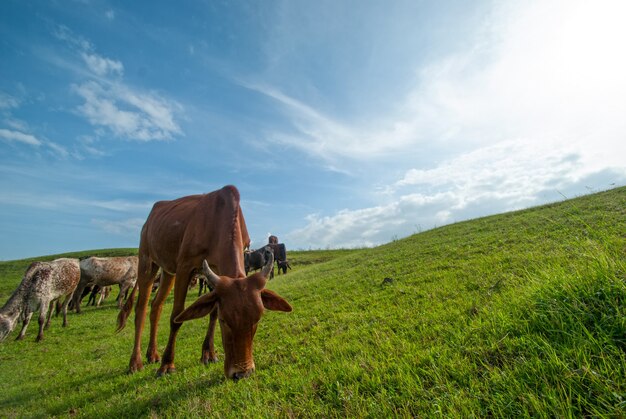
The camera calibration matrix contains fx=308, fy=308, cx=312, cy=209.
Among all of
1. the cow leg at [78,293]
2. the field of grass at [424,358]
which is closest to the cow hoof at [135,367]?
the field of grass at [424,358]

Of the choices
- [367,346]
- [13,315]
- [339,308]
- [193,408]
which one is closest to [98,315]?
[13,315]

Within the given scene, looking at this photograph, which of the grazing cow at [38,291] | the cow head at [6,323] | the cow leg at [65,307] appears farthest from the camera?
the cow leg at [65,307]

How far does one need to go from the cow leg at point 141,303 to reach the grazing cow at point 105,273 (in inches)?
Answer: 517

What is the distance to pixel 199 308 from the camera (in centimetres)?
425

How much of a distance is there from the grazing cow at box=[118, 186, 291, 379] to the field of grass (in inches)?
18.7

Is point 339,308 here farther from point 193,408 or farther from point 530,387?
point 530,387

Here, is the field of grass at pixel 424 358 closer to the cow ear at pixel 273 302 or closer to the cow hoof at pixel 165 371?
the cow hoof at pixel 165 371

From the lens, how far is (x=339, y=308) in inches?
290

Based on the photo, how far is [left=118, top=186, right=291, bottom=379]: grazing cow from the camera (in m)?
3.98

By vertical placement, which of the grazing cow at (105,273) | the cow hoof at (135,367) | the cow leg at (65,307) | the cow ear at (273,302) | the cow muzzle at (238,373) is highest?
the grazing cow at (105,273)

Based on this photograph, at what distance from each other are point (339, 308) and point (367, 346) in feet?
10.6

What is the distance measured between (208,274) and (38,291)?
1352 cm

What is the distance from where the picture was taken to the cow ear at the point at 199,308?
4.14m

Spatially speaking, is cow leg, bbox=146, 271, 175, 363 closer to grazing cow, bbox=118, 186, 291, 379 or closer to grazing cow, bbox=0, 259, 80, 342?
grazing cow, bbox=118, 186, 291, 379
